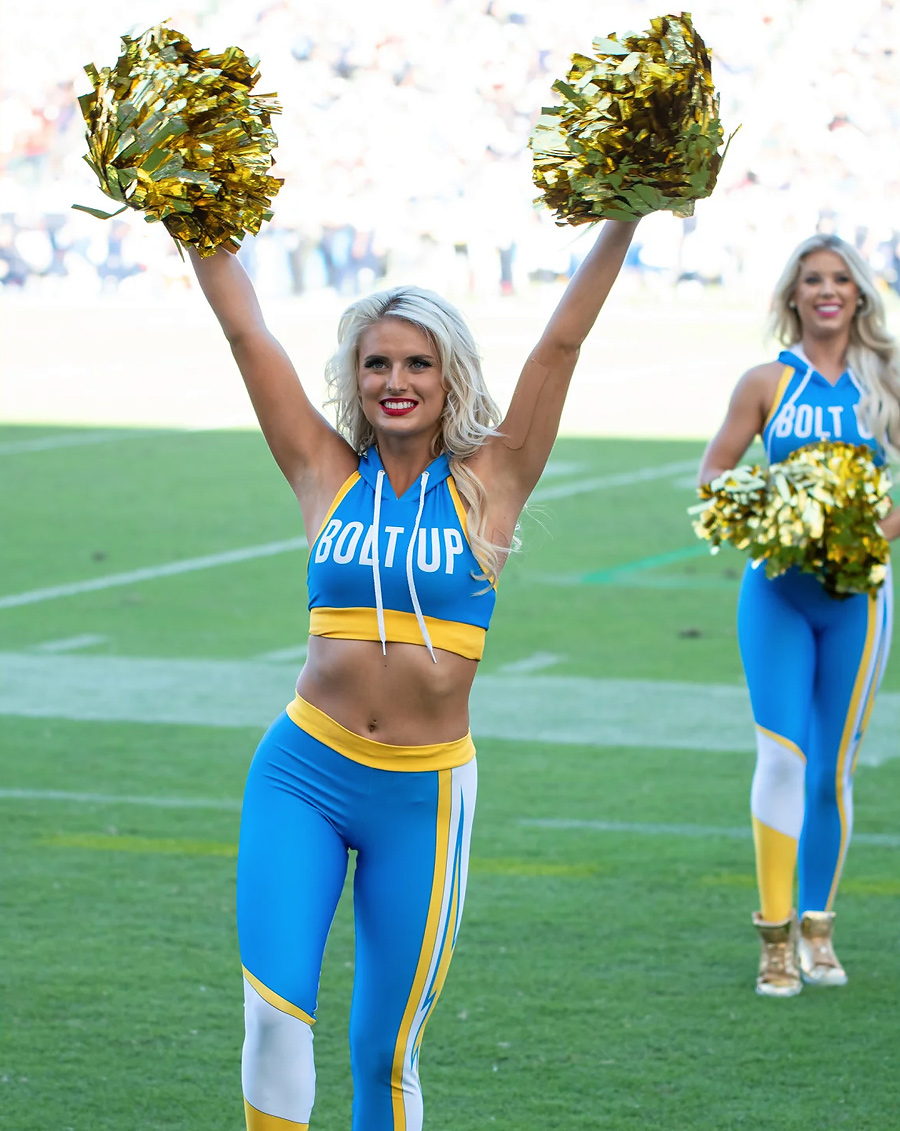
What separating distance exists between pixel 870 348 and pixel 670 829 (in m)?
1.78

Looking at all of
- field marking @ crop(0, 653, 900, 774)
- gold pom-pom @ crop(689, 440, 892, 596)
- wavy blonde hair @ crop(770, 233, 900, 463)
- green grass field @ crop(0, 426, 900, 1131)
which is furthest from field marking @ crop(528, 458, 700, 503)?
gold pom-pom @ crop(689, 440, 892, 596)

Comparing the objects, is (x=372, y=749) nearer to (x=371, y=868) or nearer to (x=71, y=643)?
(x=371, y=868)

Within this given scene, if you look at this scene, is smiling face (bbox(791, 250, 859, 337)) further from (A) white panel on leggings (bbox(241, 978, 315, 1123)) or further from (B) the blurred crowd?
(B) the blurred crowd

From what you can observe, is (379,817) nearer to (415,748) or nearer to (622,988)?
(415,748)

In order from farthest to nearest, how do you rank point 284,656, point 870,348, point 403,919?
1. point 284,656
2. point 870,348
3. point 403,919

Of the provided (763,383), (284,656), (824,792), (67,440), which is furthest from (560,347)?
(67,440)

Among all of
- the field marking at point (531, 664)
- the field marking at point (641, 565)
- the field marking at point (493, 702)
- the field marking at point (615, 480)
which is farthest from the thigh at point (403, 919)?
the field marking at point (615, 480)

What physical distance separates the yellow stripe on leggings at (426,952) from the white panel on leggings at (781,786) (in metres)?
1.64

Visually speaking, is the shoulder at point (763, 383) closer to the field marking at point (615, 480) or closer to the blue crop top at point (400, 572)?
the blue crop top at point (400, 572)

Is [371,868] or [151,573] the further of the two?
[151,573]

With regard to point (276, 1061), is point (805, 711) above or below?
above

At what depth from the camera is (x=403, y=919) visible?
9.73 feet

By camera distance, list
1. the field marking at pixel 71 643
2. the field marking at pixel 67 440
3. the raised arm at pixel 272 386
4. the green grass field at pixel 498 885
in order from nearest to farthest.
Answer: the raised arm at pixel 272 386
the green grass field at pixel 498 885
the field marking at pixel 71 643
the field marking at pixel 67 440

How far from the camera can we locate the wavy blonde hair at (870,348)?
4.67 meters
